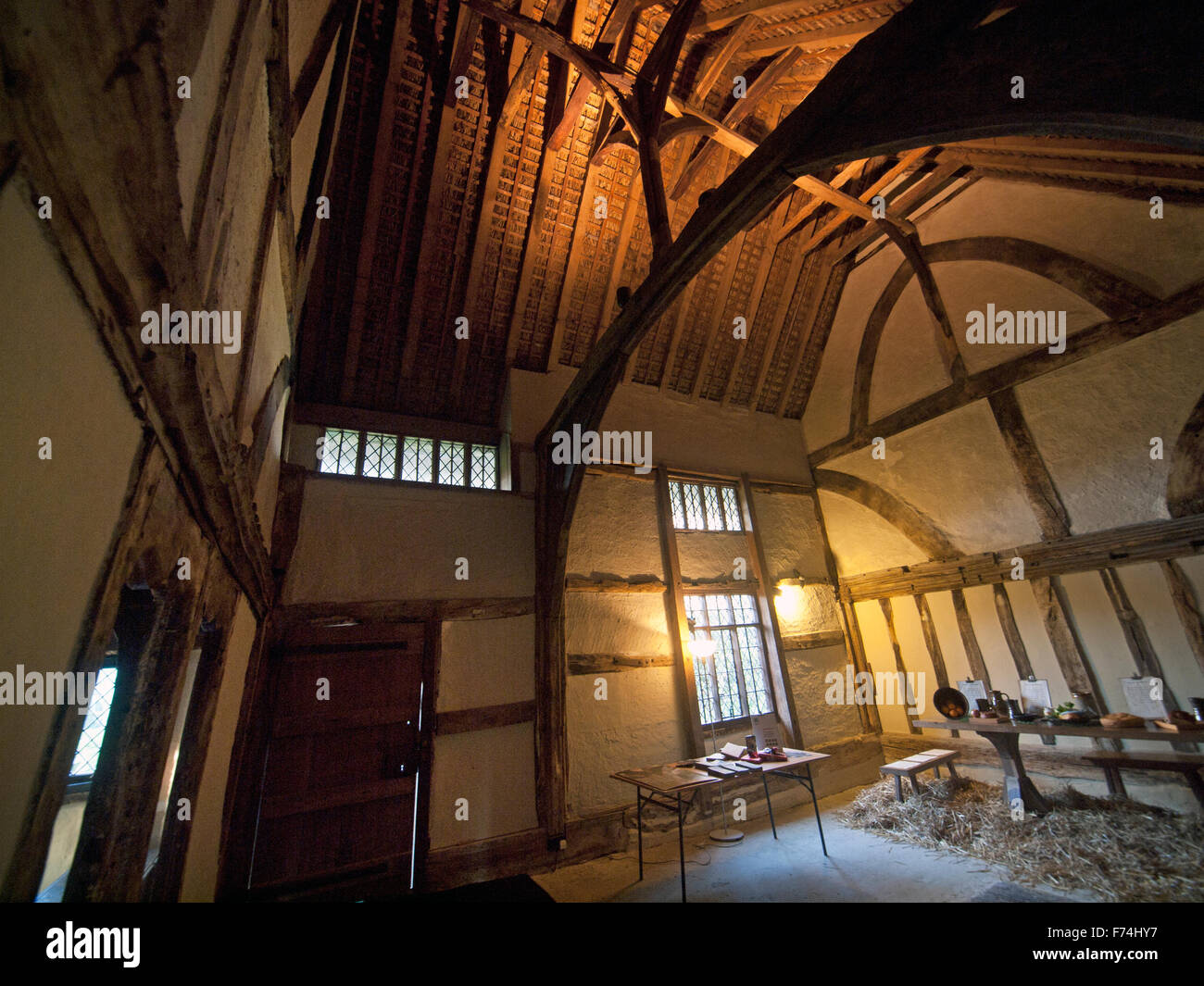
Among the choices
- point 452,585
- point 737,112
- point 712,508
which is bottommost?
point 452,585

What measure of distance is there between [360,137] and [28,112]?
563 centimetres

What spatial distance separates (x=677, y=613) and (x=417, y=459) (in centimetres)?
369

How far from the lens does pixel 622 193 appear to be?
246 inches

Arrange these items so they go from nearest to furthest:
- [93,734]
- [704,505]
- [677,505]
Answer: [93,734] < [677,505] < [704,505]

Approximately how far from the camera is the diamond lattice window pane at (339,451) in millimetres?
5344

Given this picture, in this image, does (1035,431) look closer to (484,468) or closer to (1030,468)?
(1030,468)

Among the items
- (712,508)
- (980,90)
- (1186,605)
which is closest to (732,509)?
(712,508)

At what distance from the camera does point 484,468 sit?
622cm

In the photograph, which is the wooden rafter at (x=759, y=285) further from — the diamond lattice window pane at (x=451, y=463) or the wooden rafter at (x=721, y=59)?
the diamond lattice window pane at (x=451, y=463)

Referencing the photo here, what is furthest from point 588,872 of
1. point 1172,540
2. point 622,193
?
point 622,193

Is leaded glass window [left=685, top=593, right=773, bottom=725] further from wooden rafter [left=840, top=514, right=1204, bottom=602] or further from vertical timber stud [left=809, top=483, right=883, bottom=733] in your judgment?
wooden rafter [left=840, top=514, right=1204, bottom=602]

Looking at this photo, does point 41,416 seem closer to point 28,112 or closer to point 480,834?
point 28,112

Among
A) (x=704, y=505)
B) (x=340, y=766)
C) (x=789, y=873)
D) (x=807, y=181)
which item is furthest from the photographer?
(x=704, y=505)

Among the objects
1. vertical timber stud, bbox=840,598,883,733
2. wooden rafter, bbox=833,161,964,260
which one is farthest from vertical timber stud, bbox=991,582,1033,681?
wooden rafter, bbox=833,161,964,260
